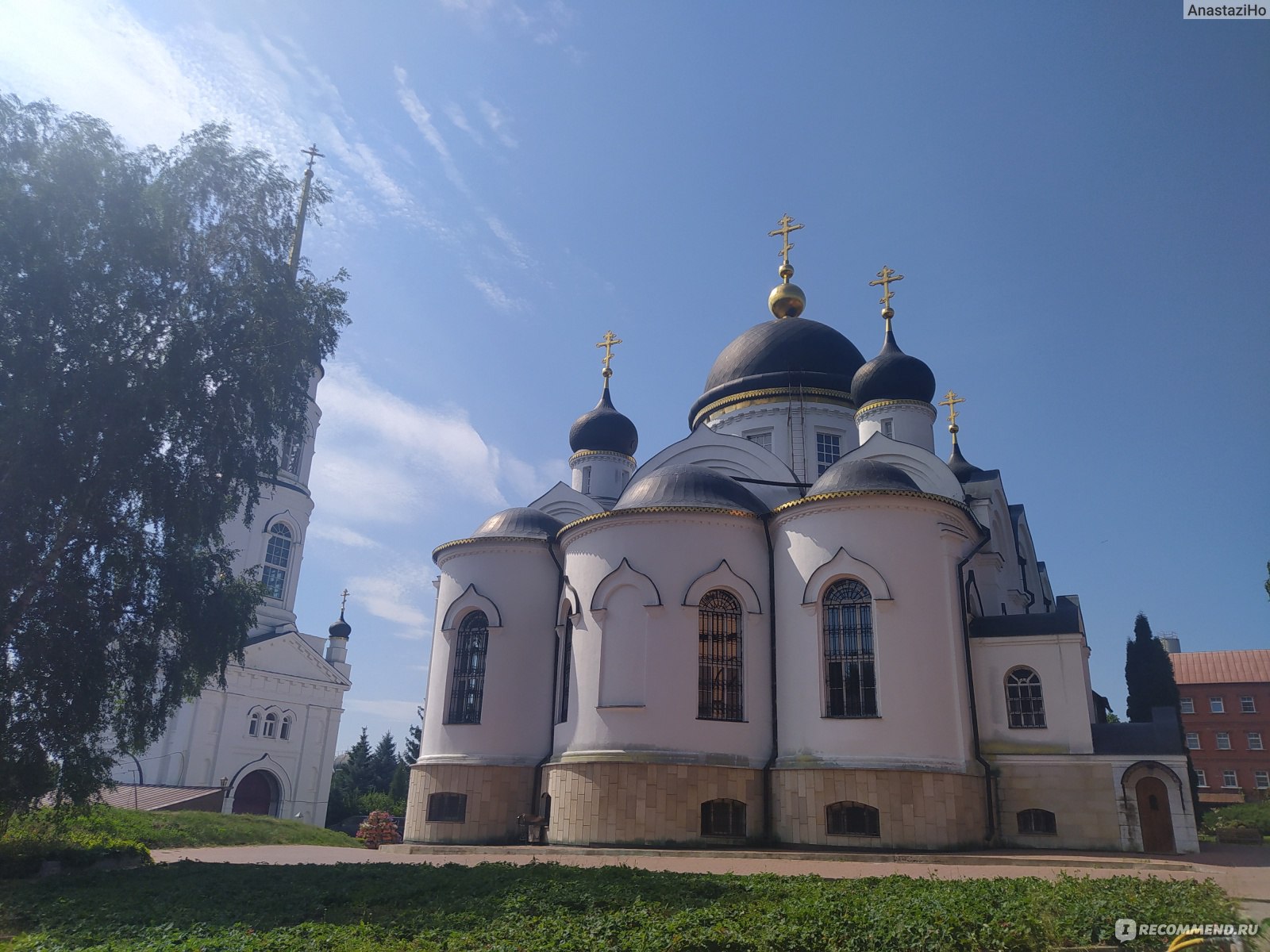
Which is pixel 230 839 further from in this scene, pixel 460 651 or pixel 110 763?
pixel 110 763

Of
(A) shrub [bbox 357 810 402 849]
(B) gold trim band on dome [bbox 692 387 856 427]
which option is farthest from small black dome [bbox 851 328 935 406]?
(A) shrub [bbox 357 810 402 849]

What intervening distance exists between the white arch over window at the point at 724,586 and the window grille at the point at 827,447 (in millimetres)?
7131

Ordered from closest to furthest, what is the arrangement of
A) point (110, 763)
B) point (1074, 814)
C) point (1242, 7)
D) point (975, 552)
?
point (1242, 7) < point (110, 763) < point (1074, 814) < point (975, 552)

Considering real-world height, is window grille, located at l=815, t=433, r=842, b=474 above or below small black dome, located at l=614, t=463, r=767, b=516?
above

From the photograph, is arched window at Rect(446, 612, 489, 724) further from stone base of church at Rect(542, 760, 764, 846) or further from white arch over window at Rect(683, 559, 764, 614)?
white arch over window at Rect(683, 559, 764, 614)

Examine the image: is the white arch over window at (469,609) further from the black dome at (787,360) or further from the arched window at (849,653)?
the black dome at (787,360)

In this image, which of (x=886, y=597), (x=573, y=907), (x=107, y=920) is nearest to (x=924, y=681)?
(x=886, y=597)

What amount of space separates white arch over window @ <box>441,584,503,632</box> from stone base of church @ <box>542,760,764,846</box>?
4167mm

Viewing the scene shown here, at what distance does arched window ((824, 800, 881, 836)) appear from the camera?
13.8 m

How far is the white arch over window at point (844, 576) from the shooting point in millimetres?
14891

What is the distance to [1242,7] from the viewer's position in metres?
8.34

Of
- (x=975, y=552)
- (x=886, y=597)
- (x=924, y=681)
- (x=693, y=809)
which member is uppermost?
(x=975, y=552)

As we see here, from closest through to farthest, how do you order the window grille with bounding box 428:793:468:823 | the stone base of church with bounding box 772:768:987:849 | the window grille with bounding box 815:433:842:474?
the stone base of church with bounding box 772:768:987:849 → the window grille with bounding box 428:793:468:823 → the window grille with bounding box 815:433:842:474

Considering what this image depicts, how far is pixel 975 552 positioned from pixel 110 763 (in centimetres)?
1519
